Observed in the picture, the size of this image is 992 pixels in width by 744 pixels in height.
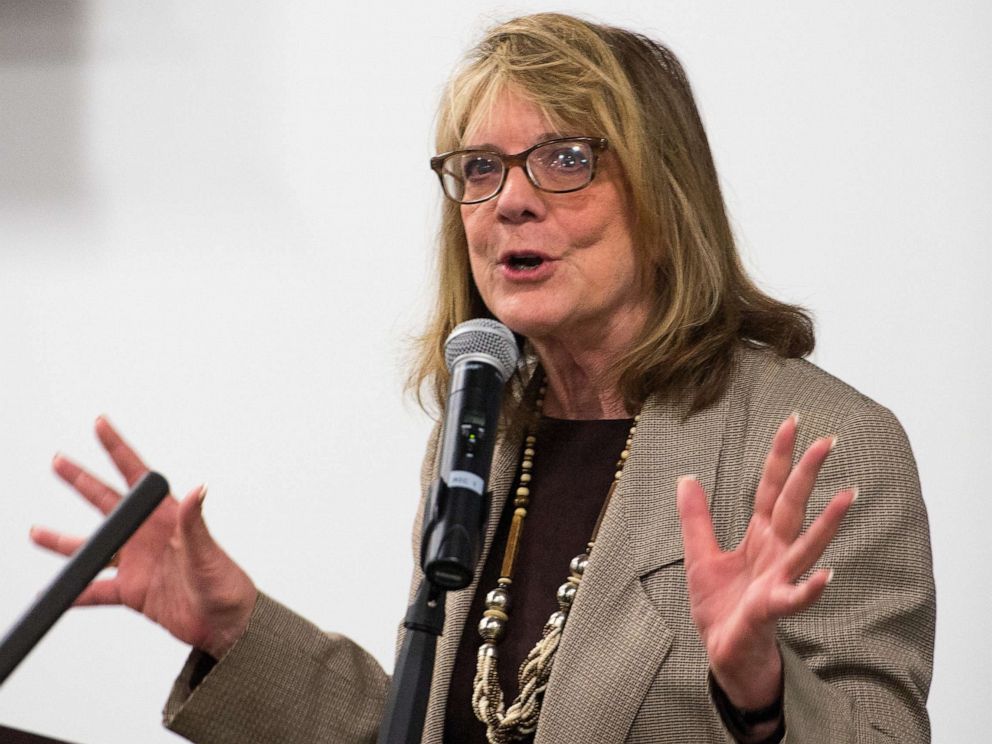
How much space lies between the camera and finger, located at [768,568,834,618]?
110cm

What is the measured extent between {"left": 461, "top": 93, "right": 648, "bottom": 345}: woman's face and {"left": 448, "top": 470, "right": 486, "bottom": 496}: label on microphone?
0.67 meters

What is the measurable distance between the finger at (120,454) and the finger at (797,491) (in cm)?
65

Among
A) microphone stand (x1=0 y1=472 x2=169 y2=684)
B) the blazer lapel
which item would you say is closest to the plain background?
the blazer lapel

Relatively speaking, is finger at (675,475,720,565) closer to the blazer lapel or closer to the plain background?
the blazer lapel

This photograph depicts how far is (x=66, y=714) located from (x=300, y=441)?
81 cm

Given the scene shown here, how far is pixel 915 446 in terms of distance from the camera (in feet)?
7.77

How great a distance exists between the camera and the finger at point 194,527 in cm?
139

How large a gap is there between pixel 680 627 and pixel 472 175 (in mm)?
658

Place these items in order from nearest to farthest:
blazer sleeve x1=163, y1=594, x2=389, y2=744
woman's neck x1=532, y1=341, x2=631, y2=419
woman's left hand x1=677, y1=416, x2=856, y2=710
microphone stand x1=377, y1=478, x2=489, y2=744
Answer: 1. microphone stand x1=377, y1=478, x2=489, y2=744
2. woman's left hand x1=677, y1=416, x2=856, y2=710
3. blazer sleeve x1=163, y1=594, x2=389, y2=744
4. woman's neck x1=532, y1=341, x2=631, y2=419

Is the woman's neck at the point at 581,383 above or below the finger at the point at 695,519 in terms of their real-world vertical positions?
below

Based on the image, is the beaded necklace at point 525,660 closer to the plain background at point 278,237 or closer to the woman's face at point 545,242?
the woman's face at point 545,242

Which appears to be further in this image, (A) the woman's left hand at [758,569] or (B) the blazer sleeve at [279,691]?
(B) the blazer sleeve at [279,691]

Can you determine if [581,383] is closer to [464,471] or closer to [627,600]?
[627,600]

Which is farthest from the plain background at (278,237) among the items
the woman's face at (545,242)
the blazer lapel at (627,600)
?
the blazer lapel at (627,600)
